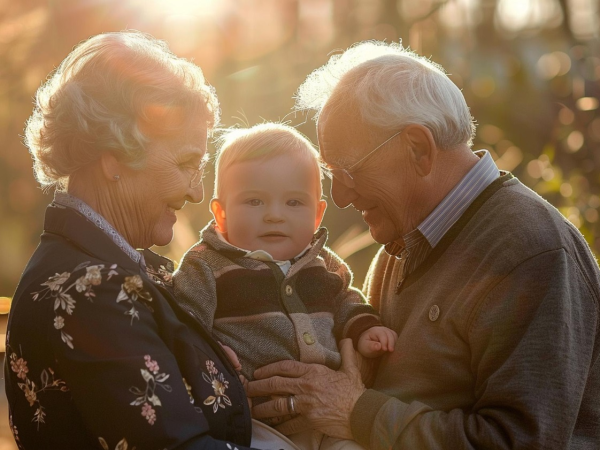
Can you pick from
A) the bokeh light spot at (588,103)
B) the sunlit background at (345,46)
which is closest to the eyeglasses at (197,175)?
the sunlit background at (345,46)

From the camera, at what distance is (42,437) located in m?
2.01

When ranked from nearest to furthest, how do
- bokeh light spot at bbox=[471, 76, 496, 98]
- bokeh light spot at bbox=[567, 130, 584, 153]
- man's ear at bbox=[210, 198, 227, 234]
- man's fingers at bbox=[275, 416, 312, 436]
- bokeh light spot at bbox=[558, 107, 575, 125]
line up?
man's fingers at bbox=[275, 416, 312, 436], man's ear at bbox=[210, 198, 227, 234], bokeh light spot at bbox=[567, 130, 584, 153], bokeh light spot at bbox=[558, 107, 575, 125], bokeh light spot at bbox=[471, 76, 496, 98]

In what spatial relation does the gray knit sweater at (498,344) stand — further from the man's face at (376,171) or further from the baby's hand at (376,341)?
the man's face at (376,171)

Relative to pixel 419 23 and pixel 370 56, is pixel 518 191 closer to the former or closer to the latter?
pixel 370 56

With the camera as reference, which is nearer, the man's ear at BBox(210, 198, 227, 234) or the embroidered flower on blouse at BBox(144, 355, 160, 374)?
the embroidered flower on blouse at BBox(144, 355, 160, 374)

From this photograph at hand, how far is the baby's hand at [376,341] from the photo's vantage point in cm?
263

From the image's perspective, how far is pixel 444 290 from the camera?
2475 mm

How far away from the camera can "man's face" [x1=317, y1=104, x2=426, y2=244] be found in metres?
2.69

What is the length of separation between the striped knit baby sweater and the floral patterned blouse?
1.37 feet

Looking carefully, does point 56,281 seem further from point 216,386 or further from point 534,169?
point 534,169

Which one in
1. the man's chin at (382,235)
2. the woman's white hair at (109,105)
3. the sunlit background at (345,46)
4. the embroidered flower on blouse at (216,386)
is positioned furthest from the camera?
the sunlit background at (345,46)

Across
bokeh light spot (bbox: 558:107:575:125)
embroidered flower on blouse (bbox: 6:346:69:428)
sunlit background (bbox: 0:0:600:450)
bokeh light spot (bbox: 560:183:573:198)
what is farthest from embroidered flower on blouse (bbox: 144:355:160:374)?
bokeh light spot (bbox: 558:107:575:125)

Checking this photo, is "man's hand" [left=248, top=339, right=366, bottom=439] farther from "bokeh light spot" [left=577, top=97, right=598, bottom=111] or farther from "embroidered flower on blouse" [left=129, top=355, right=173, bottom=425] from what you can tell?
Answer: "bokeh light spot" [left=577, top=97, right=598, bottom=111]

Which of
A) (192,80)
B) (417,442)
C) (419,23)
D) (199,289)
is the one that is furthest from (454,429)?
(419,23)
